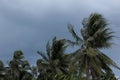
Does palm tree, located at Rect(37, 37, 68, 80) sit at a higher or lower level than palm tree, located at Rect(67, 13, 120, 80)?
higher

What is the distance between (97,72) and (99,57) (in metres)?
1.61

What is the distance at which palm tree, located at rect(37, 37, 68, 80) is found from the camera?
178 feet

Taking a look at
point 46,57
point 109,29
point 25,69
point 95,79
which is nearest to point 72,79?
point 95,79

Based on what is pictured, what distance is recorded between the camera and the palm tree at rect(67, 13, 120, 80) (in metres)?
41.0

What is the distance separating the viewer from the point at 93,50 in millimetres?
40500

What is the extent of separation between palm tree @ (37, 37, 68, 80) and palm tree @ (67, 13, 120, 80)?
11.7 m

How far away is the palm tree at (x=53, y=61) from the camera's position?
5419 cm

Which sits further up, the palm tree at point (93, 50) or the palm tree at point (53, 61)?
the palm tree at point (53, 61)

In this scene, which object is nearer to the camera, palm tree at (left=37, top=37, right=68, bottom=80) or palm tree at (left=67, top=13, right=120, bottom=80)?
palm tree at (left=67, top=13, right=120, bottom=80)

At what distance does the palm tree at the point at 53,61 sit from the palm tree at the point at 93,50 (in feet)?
38.4

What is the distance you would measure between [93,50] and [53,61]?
46.9 ft

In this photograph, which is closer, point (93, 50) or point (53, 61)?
point (93, 50)

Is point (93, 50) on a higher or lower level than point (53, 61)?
lower

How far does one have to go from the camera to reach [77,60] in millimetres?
41500
